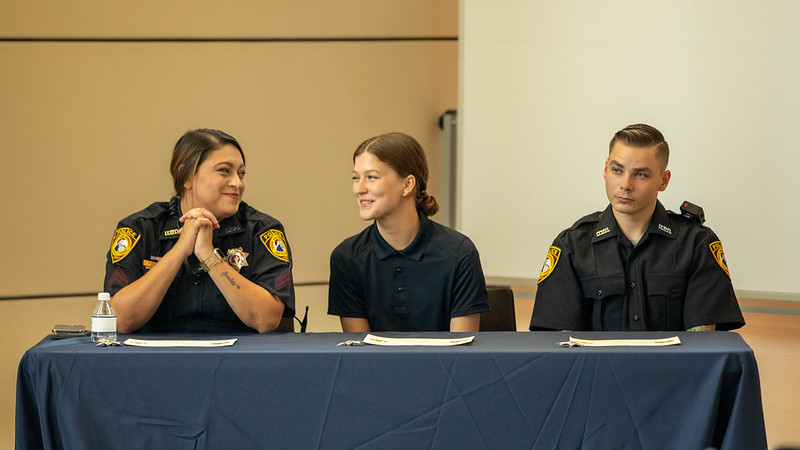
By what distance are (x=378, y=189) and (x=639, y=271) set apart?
3.05ft

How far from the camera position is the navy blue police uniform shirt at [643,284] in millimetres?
2822

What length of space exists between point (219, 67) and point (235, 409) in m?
2.65

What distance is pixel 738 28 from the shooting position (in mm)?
3729

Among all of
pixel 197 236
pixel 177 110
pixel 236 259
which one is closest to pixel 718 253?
pixel 236 259

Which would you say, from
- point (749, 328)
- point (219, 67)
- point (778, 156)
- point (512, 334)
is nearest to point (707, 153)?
point (778, 156)

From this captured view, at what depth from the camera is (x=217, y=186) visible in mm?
2859

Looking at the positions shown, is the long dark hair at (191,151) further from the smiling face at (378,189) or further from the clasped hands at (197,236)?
the smiling face at (378,189)

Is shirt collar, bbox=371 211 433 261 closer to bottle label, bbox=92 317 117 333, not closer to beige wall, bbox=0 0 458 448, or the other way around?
bottle label, bbox=92 317 117 333

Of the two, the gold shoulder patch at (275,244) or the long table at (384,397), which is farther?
the gold shoulder patch at (275,244)

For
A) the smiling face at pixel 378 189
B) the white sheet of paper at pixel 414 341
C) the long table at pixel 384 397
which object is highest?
the smiling face at pixel 378 189

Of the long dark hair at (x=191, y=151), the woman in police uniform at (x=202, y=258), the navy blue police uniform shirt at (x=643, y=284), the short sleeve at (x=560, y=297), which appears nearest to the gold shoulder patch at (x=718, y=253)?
the navy blue police uniform shirt at (x=643, y=284)

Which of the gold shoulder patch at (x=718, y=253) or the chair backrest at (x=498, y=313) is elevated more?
the gold shoulder patch at (x=718, y=253)

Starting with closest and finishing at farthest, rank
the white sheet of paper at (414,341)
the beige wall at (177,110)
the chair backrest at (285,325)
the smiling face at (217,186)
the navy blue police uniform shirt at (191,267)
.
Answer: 1. the white sheet of paper at (414,341)
2. the navy blue police uniform shirt at (191,267)
3. the smiling face at (217,186)
4. the chair backrest at (285,325)
5. the beige wall at (177,110)

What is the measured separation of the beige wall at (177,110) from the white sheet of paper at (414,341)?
2323 millimetres
